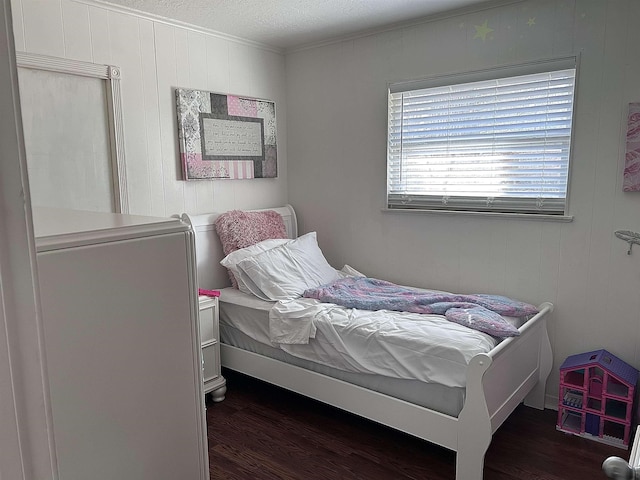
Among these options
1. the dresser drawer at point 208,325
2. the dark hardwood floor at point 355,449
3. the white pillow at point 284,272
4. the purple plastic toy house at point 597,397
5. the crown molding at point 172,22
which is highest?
the crown molding at point 172,22

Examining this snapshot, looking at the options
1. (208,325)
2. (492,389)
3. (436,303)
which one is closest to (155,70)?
(208,325)

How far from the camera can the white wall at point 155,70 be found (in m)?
2.63

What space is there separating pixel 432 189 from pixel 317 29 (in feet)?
4.54

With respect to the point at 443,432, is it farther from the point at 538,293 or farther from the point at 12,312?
the point at 12,312

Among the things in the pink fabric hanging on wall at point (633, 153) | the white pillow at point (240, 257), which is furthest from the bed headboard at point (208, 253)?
the pink fabric hanging on wall at point (633, 153)

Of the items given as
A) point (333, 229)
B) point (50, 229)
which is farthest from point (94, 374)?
point (333, 229)

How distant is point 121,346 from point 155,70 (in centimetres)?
266

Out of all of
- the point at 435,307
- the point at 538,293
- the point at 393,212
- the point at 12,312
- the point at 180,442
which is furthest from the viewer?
the point at 393,212

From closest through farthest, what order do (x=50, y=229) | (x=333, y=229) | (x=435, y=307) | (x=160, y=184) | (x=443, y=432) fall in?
(x=50, y=229) < (x=443, y=432) < (x=435, y=307) < (x=160, y=184) < (x=333, y=229)

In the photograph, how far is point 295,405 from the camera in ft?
9.70

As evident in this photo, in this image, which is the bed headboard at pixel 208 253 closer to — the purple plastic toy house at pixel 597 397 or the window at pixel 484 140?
the window at pixel 484 140

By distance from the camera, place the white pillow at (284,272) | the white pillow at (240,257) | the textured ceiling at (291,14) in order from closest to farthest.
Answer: the textured ceiling at (291,14) → the white pillow at (284,272) → the white pillow at (240,257)

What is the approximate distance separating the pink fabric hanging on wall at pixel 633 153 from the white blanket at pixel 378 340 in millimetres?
1144

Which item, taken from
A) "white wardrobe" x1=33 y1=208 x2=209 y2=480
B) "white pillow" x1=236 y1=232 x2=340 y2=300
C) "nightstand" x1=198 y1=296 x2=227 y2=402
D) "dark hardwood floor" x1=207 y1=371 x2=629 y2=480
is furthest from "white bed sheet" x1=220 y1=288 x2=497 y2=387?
"white wardrobe" x1=33 y1=208 x2=209 y2=480
